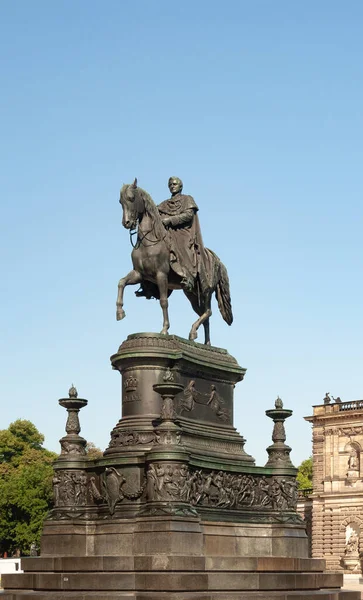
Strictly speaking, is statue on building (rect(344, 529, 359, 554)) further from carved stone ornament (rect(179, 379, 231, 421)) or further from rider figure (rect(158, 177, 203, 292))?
rider figure (rect(158, 177, 203, 292))

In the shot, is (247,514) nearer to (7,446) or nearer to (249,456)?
(249,456)

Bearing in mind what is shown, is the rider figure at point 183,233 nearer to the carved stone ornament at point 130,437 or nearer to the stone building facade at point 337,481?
the carved stone ornament at point 130,437

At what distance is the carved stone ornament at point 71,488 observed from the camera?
2330 cm

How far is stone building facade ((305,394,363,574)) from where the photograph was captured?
285 ft

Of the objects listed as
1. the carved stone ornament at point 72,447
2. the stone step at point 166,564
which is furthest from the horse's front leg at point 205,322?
the stone step at point 166,564

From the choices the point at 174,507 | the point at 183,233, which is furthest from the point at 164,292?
the point at 174,507

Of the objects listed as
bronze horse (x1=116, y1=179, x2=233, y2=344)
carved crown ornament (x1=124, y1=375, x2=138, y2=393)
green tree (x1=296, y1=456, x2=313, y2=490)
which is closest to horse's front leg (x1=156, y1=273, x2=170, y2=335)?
bronze horse (x1=116, y1=179, x2=233, y2=344)

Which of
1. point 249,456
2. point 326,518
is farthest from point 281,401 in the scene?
point 326,518

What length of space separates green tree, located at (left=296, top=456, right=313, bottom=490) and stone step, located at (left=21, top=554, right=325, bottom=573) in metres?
91.0

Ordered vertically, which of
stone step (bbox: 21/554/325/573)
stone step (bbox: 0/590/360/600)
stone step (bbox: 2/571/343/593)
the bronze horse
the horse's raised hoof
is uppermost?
the bronze horse

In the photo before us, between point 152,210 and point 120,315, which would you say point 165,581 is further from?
point 152,210

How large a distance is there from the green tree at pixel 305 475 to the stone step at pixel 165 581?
300 ft

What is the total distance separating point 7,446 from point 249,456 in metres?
67.9

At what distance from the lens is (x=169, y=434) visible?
21.9m
